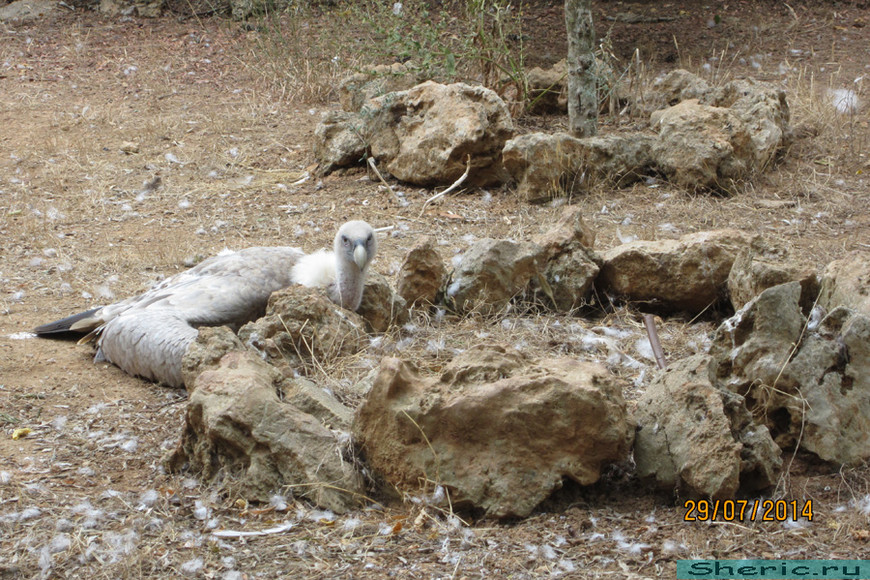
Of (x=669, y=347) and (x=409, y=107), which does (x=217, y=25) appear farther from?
(x=669, y=347)

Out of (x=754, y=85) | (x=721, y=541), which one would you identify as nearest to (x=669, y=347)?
(x=721, y=541)

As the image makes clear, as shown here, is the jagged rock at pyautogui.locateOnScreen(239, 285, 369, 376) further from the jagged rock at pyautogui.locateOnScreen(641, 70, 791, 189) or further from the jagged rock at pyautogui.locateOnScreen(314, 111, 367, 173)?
the jagged rock at pyautogui.locateOnScreen(641, 70, 791, 189)

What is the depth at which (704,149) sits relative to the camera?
613 centimetres

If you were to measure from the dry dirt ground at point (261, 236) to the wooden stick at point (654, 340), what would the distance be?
0.08 m

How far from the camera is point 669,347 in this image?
13.4 ft

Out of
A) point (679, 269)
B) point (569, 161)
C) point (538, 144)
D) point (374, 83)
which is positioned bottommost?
point (679, 269)

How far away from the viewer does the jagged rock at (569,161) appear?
241 inches

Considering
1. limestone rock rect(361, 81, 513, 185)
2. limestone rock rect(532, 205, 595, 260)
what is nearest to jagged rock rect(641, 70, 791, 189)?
limestone rock rect(361, 81, 513, 185)

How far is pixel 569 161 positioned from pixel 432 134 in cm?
95

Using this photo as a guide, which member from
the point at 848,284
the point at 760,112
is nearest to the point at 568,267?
the point at 848,284

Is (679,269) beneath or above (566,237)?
beneath

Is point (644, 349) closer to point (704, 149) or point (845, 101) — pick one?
point (704, 149)

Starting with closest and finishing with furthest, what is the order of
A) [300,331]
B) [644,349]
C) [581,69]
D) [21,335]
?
[300,331] → [644,349] → [21,335] → [581,69]

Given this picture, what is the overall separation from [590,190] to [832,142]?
Result: 2078 mm
